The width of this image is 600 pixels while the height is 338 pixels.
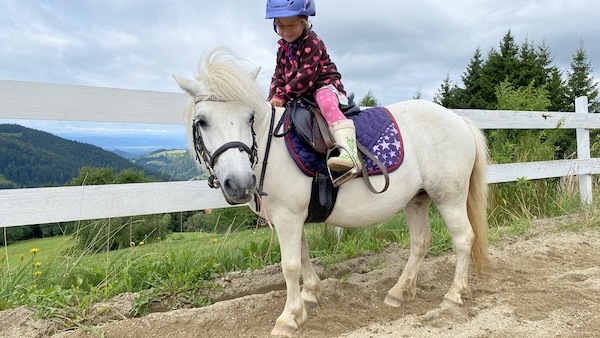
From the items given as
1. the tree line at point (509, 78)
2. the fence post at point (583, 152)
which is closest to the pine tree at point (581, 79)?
the tree line at point (509, 78)

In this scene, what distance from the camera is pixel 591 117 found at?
648cm

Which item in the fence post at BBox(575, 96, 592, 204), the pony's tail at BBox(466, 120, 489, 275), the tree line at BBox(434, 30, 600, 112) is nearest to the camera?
the pony's tail at BBox(466, 120, 489, 275)

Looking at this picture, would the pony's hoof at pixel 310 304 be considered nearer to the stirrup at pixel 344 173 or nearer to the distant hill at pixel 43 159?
the stirrup at pixel 344 173

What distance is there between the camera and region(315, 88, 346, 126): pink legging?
2689mm

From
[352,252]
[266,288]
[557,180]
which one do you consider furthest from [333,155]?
[557,180]

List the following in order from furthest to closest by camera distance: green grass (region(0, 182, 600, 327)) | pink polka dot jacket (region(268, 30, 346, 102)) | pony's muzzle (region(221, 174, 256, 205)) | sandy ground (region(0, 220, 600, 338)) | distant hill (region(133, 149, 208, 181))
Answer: distant hill (region(133, 149, 208, 181)) → green grass (region(0, 182, 600, 327)) → pink polka dot jacket (region(268, 30, 346, 102)) → sandy ground (region(0, 220, 600, 338)) → pony's muzzle (region(221, 174, 256, 205))

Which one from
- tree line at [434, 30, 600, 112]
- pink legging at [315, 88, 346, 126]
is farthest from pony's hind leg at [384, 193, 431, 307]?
tree line at [434, 30, 600, 112]

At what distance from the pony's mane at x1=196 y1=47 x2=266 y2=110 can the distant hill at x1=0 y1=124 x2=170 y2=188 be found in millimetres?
1493

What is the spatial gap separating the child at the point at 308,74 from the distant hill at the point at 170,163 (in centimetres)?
107

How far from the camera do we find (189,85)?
7.97 feet

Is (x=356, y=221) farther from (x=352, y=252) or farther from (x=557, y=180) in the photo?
(x=557, y=180)

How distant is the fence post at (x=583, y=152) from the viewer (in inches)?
250

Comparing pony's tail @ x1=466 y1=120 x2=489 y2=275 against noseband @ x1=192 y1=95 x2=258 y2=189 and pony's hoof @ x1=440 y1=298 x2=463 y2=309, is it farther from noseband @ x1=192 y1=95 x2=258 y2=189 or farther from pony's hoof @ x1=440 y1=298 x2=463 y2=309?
noseband @ x1=192 y1=95 x2=258 y2=189

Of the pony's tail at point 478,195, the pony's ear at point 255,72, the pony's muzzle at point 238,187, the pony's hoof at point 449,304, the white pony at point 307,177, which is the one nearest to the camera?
the pony's muzzle at point 238,187
